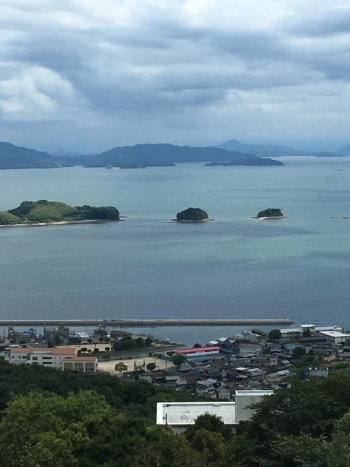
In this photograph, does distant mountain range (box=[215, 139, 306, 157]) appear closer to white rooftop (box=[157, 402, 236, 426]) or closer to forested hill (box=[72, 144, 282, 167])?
forested hill (box=[72, 144, 282, 167])

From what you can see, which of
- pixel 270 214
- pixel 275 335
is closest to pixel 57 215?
pixel 270 214

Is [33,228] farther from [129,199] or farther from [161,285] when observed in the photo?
[161,285]

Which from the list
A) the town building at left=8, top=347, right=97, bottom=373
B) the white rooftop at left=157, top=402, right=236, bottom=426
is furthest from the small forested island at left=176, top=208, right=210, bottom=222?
the white rooftop at left=157, top=402, right=236, bottom=426

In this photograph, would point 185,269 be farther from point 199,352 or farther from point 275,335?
point 199,352

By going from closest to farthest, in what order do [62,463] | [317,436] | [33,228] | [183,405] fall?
[62,463]
[317,436]
[183,405]
[33,228]

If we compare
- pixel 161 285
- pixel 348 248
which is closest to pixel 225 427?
pixel 161 285

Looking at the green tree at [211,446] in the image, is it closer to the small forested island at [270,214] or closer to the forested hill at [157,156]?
the small forested island at [270,214]

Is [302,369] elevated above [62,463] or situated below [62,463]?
below
